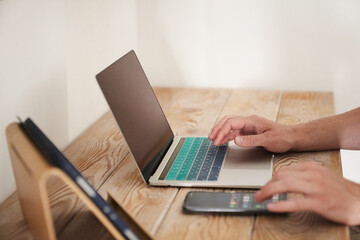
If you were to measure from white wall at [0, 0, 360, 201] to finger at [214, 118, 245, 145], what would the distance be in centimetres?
48

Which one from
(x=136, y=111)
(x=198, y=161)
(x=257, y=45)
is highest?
(x=136, y=111)

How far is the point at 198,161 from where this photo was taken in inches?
50.0

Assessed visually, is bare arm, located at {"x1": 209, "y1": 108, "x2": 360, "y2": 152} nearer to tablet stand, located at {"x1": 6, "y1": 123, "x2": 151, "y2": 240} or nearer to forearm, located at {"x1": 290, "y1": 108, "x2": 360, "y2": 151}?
forearm, located at {"x1": 290, "y1": 108, "x2": 360, "y2": 151}

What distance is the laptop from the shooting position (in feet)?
3.83

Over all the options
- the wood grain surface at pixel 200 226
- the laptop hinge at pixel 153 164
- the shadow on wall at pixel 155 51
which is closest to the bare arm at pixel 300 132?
the laptop hinge at pixel 153 164

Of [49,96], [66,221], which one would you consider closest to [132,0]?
[49,96]

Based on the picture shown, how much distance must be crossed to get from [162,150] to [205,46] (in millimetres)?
777

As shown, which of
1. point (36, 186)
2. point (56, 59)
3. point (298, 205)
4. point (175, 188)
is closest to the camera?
point (36, 186)

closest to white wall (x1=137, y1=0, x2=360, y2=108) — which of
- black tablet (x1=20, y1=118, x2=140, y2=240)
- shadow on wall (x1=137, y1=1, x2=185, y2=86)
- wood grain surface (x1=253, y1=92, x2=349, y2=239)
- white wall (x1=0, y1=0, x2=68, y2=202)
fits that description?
shadow on wall (x1=137, y1=1, x2=185, y2=86)

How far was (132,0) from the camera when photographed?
201 centimetres

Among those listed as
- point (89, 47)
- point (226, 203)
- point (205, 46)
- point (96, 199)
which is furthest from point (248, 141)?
point (205, 46)

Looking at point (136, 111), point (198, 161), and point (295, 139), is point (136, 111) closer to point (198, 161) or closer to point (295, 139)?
point (198, 161)

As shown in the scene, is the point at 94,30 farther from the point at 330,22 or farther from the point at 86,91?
the point at 330,22

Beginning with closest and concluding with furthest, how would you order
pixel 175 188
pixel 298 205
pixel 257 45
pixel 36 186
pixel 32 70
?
pixel 36 186
pixel 298 205
pixel 175 188
pixel 32 70
pixel 257 45
